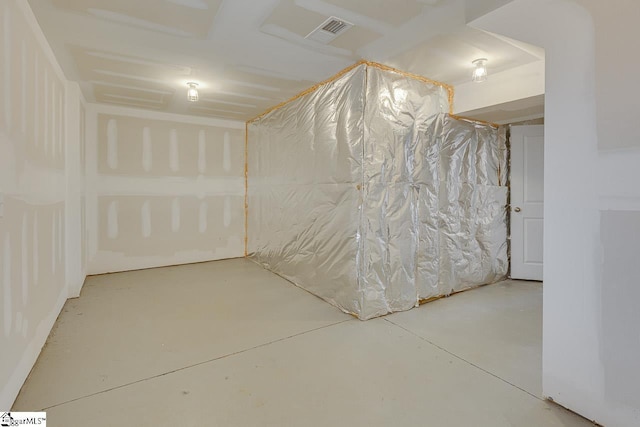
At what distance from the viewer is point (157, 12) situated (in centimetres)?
194

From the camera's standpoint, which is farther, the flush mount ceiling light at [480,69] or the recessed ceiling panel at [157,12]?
the flush mount ceiling light at [480,69]

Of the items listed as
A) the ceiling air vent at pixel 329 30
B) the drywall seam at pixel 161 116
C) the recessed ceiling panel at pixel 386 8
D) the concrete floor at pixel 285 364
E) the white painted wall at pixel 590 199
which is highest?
the drywall seam at pixel 161 116

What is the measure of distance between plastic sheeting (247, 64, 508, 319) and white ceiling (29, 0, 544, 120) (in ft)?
1.12

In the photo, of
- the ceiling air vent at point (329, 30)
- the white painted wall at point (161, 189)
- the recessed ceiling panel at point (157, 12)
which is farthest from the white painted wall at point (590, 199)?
the white painted wall at point (161, 189)

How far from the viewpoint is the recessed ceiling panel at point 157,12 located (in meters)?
1.84

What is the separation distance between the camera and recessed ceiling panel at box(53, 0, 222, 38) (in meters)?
1.84

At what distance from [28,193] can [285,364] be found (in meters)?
1.89

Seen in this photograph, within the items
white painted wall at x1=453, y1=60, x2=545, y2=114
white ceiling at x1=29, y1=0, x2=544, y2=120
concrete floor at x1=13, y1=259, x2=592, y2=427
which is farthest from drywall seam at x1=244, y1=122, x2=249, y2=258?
white painted wall at x1=453, y1=60, x2=545, y2=114

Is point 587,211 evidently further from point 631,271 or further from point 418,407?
point 418,407

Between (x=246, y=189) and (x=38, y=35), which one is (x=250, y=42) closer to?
(x=38, y=35)

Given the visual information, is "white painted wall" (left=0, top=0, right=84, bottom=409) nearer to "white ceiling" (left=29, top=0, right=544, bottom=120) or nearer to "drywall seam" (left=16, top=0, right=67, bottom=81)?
"drywall seam" (left=16, top=0, right=67, bottom=81)

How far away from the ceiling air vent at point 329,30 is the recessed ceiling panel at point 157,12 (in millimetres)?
671

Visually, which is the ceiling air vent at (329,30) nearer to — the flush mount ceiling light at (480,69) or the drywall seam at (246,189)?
the flush mount ceiling light at (480,69)

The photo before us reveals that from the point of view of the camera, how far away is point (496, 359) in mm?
2082
